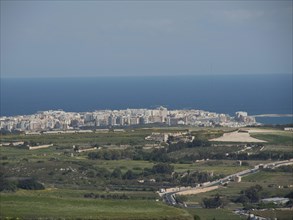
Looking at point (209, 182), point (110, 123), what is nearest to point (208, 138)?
point (209, 182)

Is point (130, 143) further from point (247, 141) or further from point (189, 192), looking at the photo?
point (189, 192)

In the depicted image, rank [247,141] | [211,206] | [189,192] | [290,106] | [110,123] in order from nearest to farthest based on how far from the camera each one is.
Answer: [211,206] < [189,192] < [247,141] < [110,123] < [290,106]

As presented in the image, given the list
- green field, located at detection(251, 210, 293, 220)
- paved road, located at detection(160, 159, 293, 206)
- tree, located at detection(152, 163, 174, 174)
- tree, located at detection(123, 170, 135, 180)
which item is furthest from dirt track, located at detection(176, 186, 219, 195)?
green field, located at detection(251, 210, 293, 220)

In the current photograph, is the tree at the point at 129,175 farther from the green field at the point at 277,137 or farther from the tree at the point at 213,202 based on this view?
the green field at the point at 277,137

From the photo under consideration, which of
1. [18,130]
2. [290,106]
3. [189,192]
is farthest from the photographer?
[290,106]

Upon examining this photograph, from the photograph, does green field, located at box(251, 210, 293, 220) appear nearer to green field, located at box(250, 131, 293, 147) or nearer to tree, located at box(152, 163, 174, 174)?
tree, located at box(152, 163, 174, 174)

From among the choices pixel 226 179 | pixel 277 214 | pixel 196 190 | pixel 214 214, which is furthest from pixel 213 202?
pixel 226 179

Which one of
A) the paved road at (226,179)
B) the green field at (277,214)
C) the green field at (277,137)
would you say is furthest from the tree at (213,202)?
the green field at (277,137)

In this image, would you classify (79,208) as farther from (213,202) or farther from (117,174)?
(117,174)
